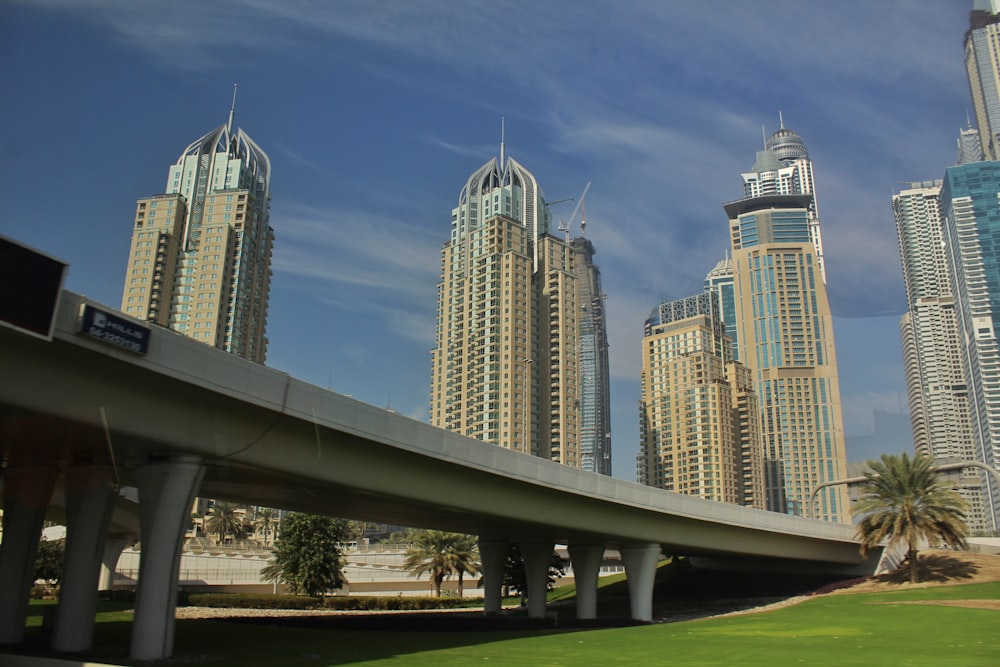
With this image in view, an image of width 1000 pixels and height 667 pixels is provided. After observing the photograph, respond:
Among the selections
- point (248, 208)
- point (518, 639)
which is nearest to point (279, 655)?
point (518, 639)

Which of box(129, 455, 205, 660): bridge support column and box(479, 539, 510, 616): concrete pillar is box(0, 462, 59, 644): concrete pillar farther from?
box(479, 539, 510, 616): concrete pillar

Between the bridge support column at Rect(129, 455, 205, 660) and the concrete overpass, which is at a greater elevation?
the concrete overpass

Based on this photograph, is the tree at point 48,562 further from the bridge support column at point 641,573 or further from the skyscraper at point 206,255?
the skyscraper at point 206,255

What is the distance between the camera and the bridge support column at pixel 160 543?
23.0 metres

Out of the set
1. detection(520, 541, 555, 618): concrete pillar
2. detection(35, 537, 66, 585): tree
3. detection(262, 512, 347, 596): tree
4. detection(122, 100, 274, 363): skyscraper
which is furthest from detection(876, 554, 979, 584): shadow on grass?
detection(122, 100, 274, 363): skyscraper

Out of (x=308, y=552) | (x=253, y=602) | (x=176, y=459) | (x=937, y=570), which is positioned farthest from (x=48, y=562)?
(x=937, y=570)

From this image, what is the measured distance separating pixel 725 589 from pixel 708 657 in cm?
4602

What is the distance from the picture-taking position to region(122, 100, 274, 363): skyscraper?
144 metres

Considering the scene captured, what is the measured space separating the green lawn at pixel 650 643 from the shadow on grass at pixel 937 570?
15.4 metres

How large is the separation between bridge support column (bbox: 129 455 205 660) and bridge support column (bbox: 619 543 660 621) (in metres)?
30.5

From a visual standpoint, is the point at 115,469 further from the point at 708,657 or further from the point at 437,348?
the point at 437,348

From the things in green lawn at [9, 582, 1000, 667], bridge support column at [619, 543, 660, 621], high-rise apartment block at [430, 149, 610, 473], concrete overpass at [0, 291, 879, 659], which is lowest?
green lawn at [9, 582, 1000, 667]

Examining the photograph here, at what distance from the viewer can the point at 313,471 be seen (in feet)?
92.8

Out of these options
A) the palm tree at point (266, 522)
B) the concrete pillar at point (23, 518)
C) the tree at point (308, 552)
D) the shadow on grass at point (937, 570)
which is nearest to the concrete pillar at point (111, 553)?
the tree at point (308, 552)
